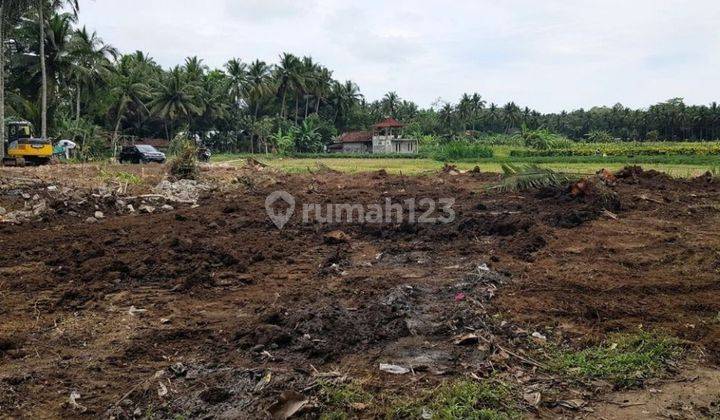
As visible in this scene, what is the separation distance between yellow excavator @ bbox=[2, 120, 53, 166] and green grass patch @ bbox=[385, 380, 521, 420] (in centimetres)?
2333

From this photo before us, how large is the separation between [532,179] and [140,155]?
23.1m

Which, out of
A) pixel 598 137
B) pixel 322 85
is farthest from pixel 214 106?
pixel 598 137

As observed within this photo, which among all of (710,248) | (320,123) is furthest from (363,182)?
(320,123)

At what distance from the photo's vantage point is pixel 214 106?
193 feet

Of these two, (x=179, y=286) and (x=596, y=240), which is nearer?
(x=179, y=286)

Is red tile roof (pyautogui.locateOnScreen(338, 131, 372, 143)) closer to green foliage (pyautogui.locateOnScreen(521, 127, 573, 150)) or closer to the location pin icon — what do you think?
green foliage (pyautogui.locateOnScreen(521, 127, 573, 150))

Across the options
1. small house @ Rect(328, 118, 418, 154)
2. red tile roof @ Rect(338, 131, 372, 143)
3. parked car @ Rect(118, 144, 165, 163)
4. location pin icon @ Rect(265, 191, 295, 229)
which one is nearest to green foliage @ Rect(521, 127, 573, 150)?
small house @ Rect(328, 118, 418, 154)

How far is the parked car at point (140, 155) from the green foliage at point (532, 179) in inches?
841

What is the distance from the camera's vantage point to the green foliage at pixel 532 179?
47.0ft

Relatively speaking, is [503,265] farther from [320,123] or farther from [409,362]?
[320,123]

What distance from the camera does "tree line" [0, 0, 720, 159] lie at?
35000 millimetres

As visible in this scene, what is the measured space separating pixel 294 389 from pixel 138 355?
181cm

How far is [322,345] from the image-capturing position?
4.99 meters

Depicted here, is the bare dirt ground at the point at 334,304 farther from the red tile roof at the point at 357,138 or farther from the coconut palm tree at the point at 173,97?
the red tile roof at the point at 357,138
